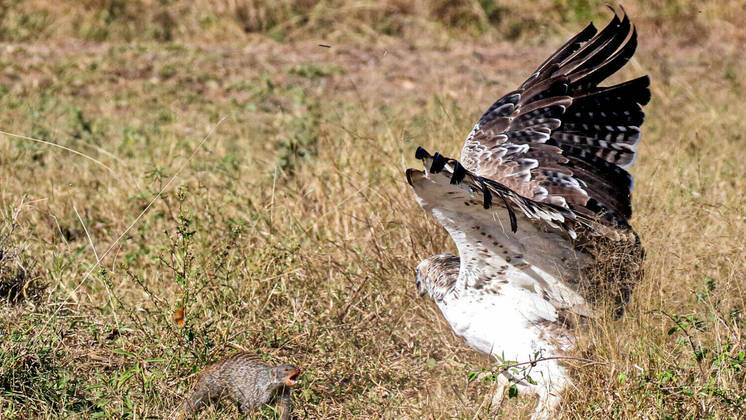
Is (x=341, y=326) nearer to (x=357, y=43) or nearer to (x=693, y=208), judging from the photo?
(x=693, y=208)

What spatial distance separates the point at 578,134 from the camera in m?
4.23

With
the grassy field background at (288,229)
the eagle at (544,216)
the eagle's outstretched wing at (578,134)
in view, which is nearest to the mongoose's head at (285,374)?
the grassy field background at (288,229)

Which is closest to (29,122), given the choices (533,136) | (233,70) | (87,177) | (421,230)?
(87,177)

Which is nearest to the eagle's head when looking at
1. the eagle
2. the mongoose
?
the eagle

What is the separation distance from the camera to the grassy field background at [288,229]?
139 inches

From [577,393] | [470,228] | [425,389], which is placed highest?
[470,228]

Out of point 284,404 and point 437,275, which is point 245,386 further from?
point 437,275

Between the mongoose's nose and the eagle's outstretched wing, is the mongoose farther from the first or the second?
the eagle's outstretched wing

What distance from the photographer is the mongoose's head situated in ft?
10.7

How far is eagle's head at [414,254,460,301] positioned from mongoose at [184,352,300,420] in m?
0.97

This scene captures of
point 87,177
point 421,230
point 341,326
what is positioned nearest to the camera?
point 341,326

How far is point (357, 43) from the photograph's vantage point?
9.59 m

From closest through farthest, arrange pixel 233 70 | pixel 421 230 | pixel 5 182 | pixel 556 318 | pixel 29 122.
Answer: pixel 556 318 < pixel 421 230 < pixel 5 182 < pixel 29 122 < pixel 233 70

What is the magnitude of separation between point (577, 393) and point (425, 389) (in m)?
0.80
